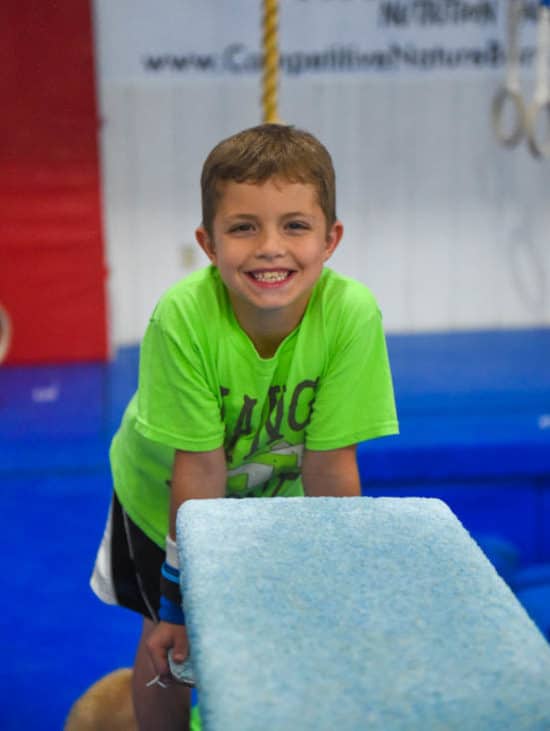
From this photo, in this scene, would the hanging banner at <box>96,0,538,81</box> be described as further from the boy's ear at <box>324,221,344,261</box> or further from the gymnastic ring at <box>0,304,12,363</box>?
the boy's ear at <box>324,221,344,261</box>

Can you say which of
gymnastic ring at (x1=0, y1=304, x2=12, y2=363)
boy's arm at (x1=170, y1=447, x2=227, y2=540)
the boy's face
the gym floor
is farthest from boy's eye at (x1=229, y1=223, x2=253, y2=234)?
gymnastic ring at (x1=0, y1=304, x2=12, y2=363)

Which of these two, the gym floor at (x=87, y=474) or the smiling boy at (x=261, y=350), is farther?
the gym floor at (x=87, y=474)

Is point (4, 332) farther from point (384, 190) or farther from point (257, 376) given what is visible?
point (257, 376)

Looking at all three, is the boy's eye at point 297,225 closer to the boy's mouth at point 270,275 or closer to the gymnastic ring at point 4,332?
the boy's mouth at point 270,275

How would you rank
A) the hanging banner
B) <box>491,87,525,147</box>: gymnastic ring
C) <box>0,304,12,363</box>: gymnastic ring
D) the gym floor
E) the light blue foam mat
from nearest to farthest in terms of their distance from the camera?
A: 1. the light blue foam mat
2. the gym floor
3. <box>491,87,525,147</box>: gymnastic ring
4. <box>0,304,12,363</box>: gymnastic ring
5. the hanging banner

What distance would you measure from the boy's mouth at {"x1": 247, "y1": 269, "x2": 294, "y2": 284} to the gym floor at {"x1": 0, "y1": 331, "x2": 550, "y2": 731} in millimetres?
1148

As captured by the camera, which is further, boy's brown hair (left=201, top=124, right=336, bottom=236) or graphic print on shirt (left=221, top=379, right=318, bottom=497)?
graphic print on shirt (left=221, top=379, right=318, bottom=497)

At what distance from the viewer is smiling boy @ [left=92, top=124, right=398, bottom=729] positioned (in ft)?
4.08

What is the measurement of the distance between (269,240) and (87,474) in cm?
163

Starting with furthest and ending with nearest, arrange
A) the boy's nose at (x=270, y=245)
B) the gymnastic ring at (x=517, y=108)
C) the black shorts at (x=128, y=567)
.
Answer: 1. the gymnastic ring at (x=517, y=108)
2. the black shorts at (x=128, y=567)
3. the boy's nose at (x=270, y=245)

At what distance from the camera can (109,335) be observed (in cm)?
387

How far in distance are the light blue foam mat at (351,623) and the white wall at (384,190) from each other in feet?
11.0

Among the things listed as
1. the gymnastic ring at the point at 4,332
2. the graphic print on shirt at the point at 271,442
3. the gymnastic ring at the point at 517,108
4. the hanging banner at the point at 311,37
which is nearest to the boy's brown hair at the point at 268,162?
the graphic print on shirt at the point at 271,442

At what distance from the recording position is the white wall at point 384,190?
4051 mm
